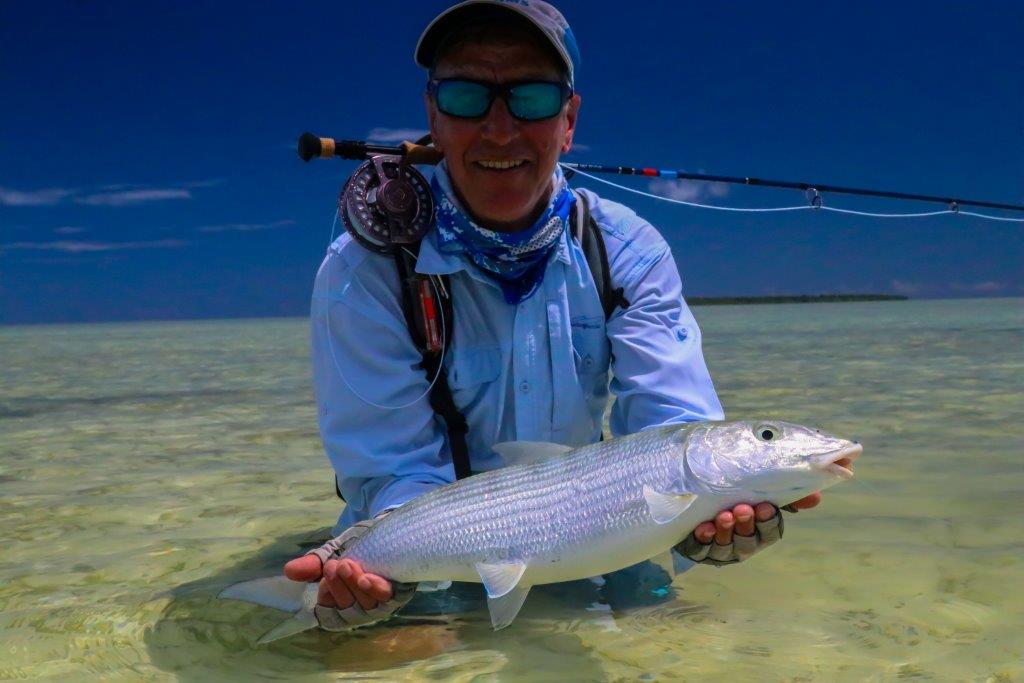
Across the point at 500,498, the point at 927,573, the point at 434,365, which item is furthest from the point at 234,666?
the point at 927,573

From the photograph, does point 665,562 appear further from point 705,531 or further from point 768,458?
point 768,458

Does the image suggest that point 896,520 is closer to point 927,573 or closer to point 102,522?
point 927,573

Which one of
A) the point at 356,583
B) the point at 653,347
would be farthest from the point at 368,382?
the point at 653,347

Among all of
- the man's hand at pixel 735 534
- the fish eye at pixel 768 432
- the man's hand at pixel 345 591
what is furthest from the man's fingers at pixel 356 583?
the fish eye at pixel 768 432

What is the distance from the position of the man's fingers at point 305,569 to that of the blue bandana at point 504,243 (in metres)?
1.23

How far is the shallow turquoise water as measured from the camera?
9.06 feet

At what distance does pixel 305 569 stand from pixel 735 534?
1.36 metres

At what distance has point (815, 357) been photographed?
48.9ft

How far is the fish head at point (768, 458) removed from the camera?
2.45 metres

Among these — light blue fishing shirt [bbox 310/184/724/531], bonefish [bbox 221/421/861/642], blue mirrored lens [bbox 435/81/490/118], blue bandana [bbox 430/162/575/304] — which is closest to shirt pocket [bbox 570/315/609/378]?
light blue fishing shirt [bbox 310/184/724/531]

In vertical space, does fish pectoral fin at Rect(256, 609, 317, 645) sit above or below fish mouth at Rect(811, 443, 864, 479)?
below

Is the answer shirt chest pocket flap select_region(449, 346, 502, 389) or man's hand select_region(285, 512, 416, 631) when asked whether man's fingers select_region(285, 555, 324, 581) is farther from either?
shirt chest pocket flap select_region(449, 346, 502, 389)

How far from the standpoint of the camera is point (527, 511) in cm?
264

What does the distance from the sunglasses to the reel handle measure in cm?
26
